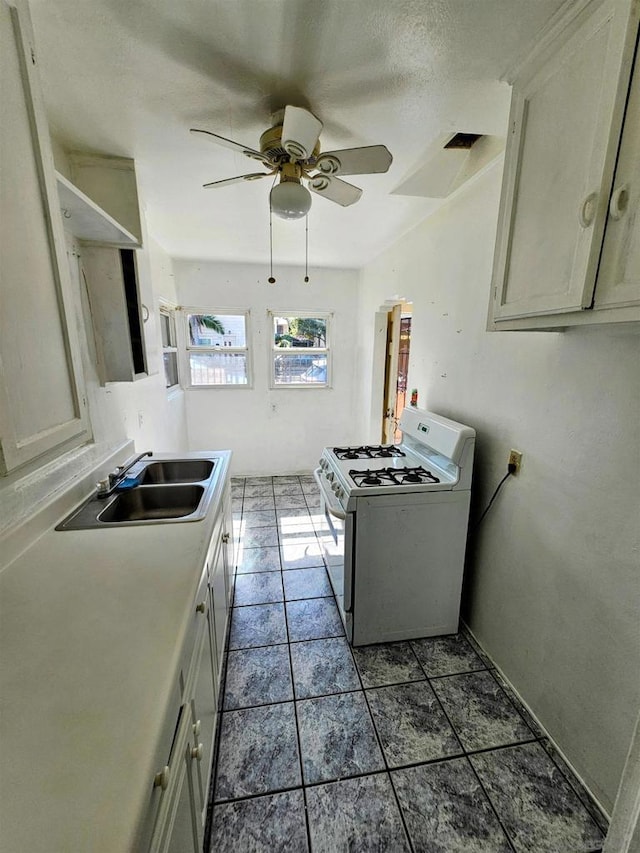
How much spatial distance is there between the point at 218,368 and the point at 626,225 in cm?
385

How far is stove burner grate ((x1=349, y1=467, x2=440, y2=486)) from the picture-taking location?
1.89m

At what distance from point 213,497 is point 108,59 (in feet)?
5.26

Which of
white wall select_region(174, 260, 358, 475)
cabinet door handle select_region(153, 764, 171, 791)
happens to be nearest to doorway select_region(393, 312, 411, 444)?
white wall select_region(174, 260, 358, 475)

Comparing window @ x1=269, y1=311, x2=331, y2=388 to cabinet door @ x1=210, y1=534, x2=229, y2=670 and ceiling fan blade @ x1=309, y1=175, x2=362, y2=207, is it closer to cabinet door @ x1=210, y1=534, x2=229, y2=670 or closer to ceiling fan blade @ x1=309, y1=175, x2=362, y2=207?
ceiling fan blade @ x1=309, y1=175, x2=362, y2=207

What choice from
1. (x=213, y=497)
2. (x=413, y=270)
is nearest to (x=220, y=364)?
(x=413, y=270)

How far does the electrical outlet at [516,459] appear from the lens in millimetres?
1667

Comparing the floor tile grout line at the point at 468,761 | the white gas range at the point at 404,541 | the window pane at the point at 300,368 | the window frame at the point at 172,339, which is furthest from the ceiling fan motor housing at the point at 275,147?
the window pane at the point at 300,368

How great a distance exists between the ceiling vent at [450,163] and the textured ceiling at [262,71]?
78 mm

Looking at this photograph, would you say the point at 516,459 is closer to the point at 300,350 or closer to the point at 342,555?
the point at 342,555

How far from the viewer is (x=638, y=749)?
3.05 ft

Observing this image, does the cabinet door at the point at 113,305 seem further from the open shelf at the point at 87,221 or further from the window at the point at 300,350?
the window at the point at 300,350

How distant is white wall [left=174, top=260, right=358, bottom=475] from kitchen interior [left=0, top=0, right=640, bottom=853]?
158cm

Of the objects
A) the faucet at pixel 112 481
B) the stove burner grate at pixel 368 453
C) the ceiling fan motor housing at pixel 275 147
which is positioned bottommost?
the stove burner grate at pixel 368 453

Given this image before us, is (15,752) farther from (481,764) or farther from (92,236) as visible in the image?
(92,236)
